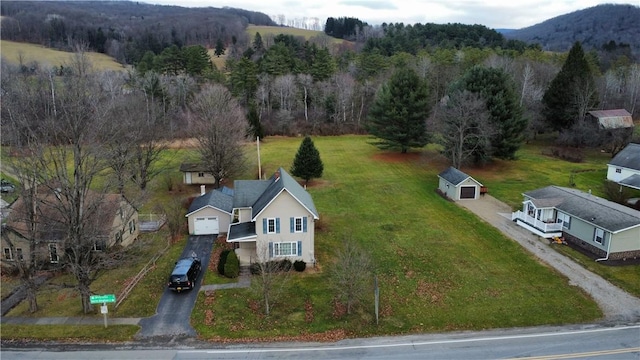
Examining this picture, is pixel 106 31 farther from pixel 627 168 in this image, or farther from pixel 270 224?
pixel 627 168

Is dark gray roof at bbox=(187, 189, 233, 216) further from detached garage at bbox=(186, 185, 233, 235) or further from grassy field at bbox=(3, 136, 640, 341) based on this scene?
grassy field at bbox=(3, 136, 640, 341)

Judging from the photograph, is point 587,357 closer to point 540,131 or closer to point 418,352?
point 418,352

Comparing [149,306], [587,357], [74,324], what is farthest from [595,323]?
[74,324]

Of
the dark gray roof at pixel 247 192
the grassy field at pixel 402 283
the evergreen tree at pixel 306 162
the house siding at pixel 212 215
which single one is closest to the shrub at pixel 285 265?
the grassy field at pixel 402 283

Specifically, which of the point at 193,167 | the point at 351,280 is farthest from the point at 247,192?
the point at 193,167

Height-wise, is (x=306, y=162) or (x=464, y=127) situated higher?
(x=464, y=127)

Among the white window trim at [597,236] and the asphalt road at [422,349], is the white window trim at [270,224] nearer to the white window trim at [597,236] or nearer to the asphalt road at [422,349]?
the asphalt road at [422,349]
